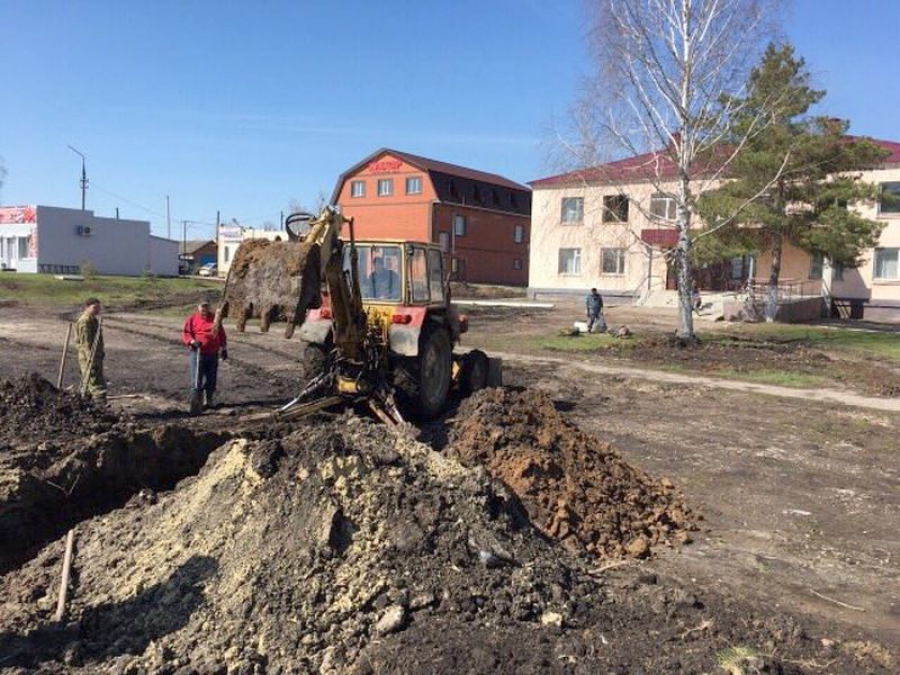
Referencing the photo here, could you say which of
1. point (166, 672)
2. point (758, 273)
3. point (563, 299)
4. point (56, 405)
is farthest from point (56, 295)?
point (166, 672)

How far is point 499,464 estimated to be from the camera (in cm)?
747

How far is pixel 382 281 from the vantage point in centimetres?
998

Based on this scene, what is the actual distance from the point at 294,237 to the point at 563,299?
115ft

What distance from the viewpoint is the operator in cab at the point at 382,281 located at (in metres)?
9.91

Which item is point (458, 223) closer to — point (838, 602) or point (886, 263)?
point (886, 263)

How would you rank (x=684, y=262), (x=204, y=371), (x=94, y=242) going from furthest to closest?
(x=94, y=242) < (x=684, y=262) < (x=204, y=371)

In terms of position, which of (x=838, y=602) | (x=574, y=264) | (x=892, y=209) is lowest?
(x=838, y=602)

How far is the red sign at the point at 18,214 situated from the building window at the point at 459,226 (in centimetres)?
2667

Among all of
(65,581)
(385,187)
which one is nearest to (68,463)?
(65,581)

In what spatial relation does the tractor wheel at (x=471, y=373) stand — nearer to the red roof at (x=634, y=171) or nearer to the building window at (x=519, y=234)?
the red roof at (x=634, y=171)

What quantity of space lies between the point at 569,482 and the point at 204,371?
18.5 ft

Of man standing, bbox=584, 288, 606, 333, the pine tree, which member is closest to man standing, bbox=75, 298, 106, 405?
man standing, bbox=584, 288, 606, 333

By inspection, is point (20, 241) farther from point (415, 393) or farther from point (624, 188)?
point (415, 393)

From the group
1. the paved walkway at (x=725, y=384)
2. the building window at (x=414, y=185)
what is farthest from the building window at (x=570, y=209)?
the paved walkway at (x=725, y=384)
